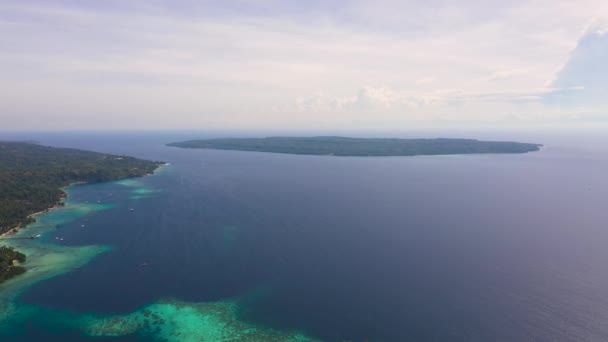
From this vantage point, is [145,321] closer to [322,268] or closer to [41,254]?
[322,268]

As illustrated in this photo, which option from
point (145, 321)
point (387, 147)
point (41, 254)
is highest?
point (387, 147)

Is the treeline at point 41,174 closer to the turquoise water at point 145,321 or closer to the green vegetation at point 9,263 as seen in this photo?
the green vegetation at point 9,263

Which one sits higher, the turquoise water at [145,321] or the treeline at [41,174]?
the treeline at [41,174]

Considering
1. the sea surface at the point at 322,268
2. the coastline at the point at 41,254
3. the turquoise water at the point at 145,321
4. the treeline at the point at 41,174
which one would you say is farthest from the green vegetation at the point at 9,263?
the treeline at the point at 41,174

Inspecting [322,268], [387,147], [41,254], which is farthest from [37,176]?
[387,147]

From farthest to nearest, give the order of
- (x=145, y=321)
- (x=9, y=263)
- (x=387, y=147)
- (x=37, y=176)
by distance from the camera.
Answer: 1. (x=387, y=147)
2. (x=37, y=176)
3. (x=9, y=263)
4. (x=145, y=321)

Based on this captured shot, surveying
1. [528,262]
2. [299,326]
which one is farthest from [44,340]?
[528,262]

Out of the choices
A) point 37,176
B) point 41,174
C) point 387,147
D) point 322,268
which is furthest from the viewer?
point 387,147

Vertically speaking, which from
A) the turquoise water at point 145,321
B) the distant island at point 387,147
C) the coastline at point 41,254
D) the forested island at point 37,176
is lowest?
the turquoise water at point 145,321
